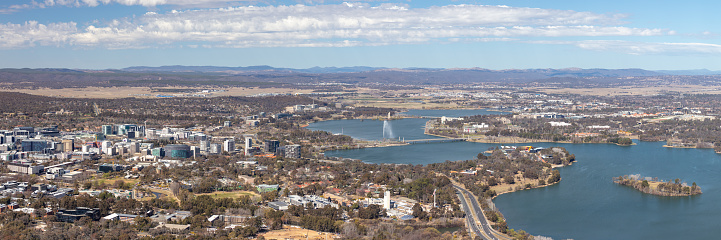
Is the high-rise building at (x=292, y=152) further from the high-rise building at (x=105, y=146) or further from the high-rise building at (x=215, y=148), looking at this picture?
the high-rise building at (x=105, y=146)

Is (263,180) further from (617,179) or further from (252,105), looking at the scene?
(252,105)

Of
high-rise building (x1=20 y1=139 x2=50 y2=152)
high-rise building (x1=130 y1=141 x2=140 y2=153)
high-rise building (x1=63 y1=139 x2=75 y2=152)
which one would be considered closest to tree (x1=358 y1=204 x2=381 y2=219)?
high-rise building (x1=130 y1=141 x2=140 y2=153)

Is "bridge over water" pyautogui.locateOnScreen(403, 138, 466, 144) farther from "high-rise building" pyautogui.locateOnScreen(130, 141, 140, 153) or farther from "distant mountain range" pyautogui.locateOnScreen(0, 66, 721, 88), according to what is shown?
"distant mountain range" pyautogui.locateOnScreen(0, 66, 721, 88)

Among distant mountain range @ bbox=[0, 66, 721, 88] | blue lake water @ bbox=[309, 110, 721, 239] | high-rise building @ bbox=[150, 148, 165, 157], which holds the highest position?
distant mountain range @ bbox=[0, 66, 721, 88]

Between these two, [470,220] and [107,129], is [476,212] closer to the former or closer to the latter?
[470,220]

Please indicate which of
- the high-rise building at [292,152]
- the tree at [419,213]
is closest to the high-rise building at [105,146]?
the high-rise building at [292,152]

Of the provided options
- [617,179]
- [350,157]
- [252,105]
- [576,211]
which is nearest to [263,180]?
[350,157]
